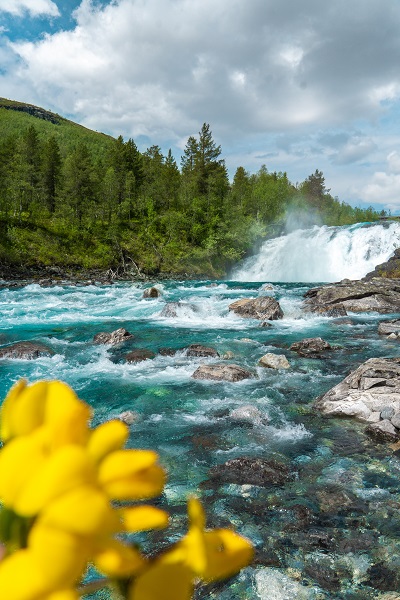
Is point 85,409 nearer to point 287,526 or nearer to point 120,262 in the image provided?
point 287,526

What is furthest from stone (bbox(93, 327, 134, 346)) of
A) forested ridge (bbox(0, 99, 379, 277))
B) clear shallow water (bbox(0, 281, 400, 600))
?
forested ridge (bbox(0, 99, 379, 277))

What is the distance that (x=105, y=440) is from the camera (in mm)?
421

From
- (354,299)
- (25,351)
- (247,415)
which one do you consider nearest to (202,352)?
(247,415)

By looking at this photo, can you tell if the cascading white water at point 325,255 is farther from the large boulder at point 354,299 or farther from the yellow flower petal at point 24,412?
the yellow flower petal at point 24,412

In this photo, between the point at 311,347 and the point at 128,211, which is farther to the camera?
the point at 128,211

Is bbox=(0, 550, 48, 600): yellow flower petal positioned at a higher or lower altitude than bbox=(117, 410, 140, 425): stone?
higher

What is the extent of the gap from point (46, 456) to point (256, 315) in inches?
732

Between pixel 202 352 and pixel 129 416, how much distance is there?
4.70 metres

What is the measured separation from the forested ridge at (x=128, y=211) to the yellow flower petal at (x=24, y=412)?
1466 inches

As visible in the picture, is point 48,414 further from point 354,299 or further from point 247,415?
point 354,299

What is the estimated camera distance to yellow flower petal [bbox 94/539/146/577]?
37cm

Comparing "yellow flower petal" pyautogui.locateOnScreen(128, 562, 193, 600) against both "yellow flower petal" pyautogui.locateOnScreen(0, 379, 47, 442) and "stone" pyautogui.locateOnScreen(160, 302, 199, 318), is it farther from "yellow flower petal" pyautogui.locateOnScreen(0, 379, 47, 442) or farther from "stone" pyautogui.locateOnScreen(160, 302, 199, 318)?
"stone" pyautogui.locateOnScreen(160, 302, 199, 318)

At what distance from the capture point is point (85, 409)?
1.40ft

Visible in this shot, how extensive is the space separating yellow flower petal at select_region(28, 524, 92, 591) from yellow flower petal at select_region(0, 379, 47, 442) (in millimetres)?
107
